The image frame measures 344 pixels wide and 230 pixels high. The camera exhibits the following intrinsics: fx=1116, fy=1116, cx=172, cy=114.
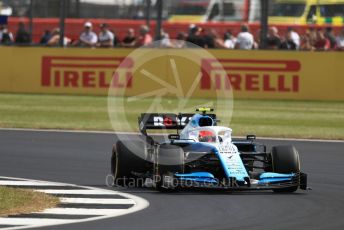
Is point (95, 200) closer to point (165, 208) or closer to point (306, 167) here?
point (165, 208)

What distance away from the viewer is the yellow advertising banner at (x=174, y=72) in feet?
99.3

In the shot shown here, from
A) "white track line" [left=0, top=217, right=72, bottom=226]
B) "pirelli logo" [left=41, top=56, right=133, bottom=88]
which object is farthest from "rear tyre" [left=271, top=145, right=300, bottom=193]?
"pirelli logo" [left=41, top=56, right=133, bottom=88]

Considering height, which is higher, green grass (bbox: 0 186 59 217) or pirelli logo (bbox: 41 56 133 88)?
green grass (bbox: 0 186 59 217)

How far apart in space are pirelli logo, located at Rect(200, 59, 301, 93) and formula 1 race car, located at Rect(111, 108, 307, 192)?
1569cm

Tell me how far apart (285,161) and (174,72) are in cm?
1761

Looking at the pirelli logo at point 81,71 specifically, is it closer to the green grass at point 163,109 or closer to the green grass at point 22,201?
the green grass at point 163,109

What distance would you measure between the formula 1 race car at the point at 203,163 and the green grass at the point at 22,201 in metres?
1.48

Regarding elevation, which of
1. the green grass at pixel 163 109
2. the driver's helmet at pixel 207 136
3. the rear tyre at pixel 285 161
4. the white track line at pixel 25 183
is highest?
the driver's helmet at pixel 207 136

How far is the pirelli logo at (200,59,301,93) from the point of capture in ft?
99.1

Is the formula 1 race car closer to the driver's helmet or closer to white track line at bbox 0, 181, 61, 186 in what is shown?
the driver's helmet

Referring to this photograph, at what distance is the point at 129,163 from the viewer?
13859 millimetres

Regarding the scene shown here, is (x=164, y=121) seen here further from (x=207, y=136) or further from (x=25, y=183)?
(x=25, y=183)

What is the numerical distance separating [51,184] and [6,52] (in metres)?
18.3

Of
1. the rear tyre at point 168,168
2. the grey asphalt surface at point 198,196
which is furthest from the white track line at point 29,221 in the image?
the rear tyre at point 168,168
